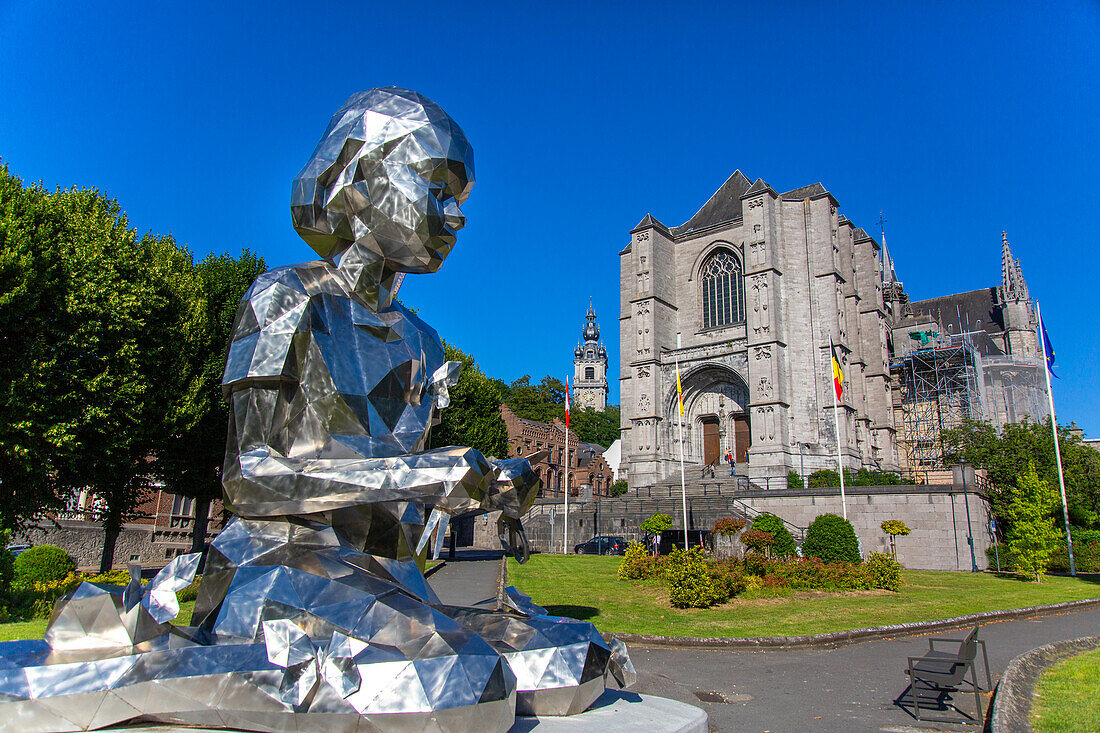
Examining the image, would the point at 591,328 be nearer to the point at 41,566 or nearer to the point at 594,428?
the point at 594,428

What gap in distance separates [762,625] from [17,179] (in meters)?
17.0

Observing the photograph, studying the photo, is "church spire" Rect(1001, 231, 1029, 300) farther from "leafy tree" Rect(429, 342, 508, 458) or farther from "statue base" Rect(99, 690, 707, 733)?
"statue base" Rect(99, 690, 707, 733)

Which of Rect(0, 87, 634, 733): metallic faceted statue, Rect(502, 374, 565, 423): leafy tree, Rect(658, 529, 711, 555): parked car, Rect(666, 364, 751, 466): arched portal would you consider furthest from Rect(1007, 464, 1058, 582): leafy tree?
Rect(502, 374, 565, 423): leafy tree

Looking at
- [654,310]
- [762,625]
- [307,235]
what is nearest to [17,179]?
[307,235]

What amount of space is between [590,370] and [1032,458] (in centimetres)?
9085

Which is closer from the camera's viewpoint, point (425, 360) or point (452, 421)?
point (425, 360)

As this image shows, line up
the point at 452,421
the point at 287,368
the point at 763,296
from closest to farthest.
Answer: the point at 287,368 → the point at 452,421 → the point at 763,296

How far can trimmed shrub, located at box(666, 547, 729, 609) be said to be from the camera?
47.6ft

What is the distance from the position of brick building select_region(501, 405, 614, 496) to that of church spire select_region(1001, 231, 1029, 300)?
36.4 meters

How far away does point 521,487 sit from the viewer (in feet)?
12.9

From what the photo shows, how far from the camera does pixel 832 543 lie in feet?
63.2

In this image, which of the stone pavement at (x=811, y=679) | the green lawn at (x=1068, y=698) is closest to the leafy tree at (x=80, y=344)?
the stone pavement at (x=811, y=679)

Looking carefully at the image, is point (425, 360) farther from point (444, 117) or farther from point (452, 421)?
point (452, 421)

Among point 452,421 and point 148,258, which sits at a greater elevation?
point 148,258
